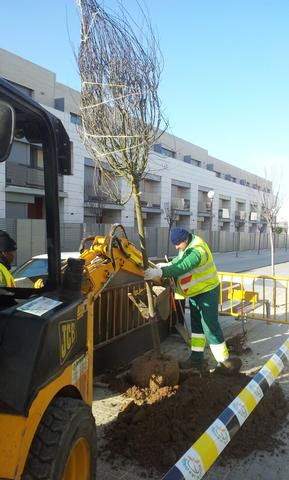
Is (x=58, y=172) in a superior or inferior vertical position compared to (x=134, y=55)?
inferior

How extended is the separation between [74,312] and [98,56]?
2893 mm

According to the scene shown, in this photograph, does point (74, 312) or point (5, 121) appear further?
point (74, 312)

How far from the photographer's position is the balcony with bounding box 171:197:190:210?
40.7m

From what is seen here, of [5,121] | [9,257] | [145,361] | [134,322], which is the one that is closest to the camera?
[5,121]

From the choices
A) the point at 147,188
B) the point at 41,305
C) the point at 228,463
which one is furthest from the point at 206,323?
the point at 147,188

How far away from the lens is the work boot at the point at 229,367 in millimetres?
4796

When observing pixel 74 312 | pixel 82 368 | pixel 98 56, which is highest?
pixel 98 56

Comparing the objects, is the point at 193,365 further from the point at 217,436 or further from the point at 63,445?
the point at 63,445

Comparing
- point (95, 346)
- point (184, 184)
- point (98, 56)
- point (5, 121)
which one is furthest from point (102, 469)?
point (184, 184)

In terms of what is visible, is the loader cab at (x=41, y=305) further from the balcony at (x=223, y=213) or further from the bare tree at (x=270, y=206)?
the balcony at (x=223, y=213)

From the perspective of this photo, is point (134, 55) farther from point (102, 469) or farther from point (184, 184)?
point (184, 184)

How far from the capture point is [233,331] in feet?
25.4

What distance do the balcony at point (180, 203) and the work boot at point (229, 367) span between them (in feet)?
115

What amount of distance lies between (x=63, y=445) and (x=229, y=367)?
3282mm
